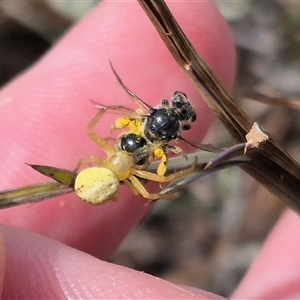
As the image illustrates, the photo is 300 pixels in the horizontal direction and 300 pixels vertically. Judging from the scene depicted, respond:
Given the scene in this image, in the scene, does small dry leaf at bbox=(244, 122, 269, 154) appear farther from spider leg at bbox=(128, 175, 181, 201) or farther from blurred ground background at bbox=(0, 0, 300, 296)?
blurred ground background at bbox=(0, 0, 300, 296)

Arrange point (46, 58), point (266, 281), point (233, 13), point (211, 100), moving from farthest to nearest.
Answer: point (233, 13), point (46, 58), point (266, 281), point (211, 100)

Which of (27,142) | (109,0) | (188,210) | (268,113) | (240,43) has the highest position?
(240,43)

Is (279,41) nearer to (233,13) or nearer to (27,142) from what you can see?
(233,13)

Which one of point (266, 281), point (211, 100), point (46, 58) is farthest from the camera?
point (46, 58)

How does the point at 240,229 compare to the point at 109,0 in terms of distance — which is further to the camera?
the point at 240,229

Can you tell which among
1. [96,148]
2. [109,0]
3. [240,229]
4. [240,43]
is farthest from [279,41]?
[96,148]

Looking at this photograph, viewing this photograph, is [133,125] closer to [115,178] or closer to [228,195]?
[115,178]

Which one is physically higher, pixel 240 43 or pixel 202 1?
pixel 240 43
